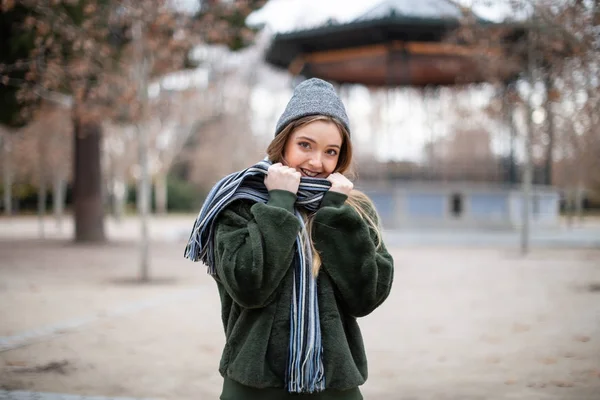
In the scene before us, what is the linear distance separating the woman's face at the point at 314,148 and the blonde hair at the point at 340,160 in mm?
16

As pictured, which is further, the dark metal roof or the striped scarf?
the dark metal roof

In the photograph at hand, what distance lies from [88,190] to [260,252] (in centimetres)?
1660

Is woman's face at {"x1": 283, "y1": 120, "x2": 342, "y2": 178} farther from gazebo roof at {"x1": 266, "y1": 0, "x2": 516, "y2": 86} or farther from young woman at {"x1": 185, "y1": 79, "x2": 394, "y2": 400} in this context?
gazebo roof at {"x1": 266, "y1": 0, "x2": 516, "y2": 86}

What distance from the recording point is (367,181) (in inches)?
897

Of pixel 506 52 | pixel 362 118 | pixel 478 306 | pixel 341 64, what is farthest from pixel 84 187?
pixel 362 118

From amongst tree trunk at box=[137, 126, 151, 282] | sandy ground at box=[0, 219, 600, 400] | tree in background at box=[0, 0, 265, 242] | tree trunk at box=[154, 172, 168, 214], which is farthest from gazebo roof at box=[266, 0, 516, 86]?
tree trunk at box=[154, 172, 168, 214]

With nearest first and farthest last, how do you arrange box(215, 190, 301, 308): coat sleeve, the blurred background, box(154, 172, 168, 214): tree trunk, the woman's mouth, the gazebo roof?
box(215, 190, 301, 308): coat sleeve → the woman's mouth → the blurred background → the gazebo roof → box(154, 172, 168, 214): tree trunk

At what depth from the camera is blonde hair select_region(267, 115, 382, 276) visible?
6.50 ft

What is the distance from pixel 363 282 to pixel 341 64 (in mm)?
20358

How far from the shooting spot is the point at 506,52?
13.1m

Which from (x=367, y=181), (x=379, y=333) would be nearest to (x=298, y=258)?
(x=379, y=333)

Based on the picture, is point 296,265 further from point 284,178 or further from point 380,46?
point 380,46

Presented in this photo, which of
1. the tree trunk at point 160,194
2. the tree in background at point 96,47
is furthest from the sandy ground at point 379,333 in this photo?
the tree trunk at point 160,194

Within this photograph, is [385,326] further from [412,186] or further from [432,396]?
[412,186]
